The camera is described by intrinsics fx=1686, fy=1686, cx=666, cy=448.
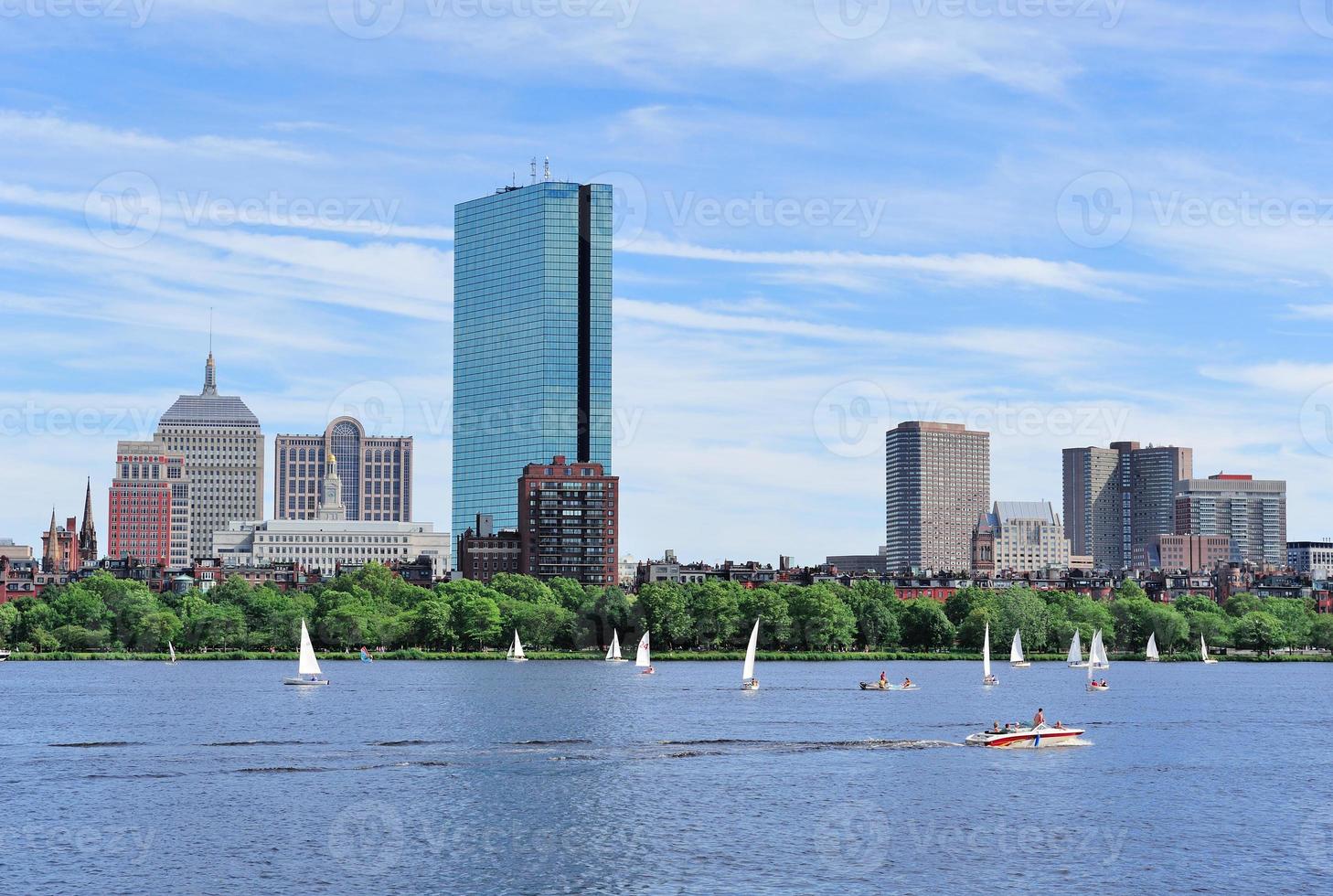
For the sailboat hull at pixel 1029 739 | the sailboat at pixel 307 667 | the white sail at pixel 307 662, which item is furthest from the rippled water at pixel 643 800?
the white sail at pixel 307 662

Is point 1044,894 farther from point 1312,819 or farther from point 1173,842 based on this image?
point 1312,819

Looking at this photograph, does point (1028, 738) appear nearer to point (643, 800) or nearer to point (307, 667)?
point (643, 800)

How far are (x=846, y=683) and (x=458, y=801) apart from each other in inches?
4342

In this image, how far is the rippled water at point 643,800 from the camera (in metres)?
75.7

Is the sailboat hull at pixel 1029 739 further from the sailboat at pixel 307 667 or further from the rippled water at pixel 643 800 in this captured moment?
the sailboat at pixel 307 667

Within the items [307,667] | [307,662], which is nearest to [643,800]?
[307,667]

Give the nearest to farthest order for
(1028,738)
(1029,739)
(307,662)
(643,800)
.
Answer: (643,800), (1028,738), (1029,739), (307,662)

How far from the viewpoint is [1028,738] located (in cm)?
12375

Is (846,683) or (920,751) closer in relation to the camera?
(920,751)

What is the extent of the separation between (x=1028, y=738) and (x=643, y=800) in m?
39.8

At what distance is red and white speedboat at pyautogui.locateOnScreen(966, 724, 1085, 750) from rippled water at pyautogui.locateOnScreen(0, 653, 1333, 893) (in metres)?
1.93

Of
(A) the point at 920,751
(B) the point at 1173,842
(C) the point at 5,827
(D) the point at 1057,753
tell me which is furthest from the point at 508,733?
(B) the point at 1173,842

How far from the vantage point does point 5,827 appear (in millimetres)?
84562

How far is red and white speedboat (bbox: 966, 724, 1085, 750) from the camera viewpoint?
123 meters
